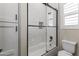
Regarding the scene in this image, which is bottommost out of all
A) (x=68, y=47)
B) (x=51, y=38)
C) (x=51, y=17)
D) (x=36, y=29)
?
(x=68, y=47)

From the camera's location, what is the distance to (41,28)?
1.51m

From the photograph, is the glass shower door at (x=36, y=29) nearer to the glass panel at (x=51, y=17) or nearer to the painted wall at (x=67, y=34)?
the glass panel at (x=51, y=17)

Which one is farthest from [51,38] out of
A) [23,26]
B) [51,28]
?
[23,26]

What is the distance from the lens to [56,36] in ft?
5.40

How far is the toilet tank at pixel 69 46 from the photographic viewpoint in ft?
4.96

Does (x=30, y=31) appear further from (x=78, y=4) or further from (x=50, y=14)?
(x=78, y=4)

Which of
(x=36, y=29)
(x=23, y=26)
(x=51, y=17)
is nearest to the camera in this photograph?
(x=23, y=26)

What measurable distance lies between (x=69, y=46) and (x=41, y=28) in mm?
612

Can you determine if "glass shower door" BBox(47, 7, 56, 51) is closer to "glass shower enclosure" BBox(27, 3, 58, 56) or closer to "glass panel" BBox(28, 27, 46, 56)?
"glass shower enclosure" BBox(27, 3, 58, 56)

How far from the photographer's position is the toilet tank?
59.5 inches

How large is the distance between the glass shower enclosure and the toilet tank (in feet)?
0.59

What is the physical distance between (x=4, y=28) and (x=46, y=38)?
0.85 metres

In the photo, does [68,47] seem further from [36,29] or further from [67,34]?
[36,29]

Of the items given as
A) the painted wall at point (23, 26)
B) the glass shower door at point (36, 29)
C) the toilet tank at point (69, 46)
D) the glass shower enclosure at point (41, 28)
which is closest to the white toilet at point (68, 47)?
the toilet tank at point (69, 46)
